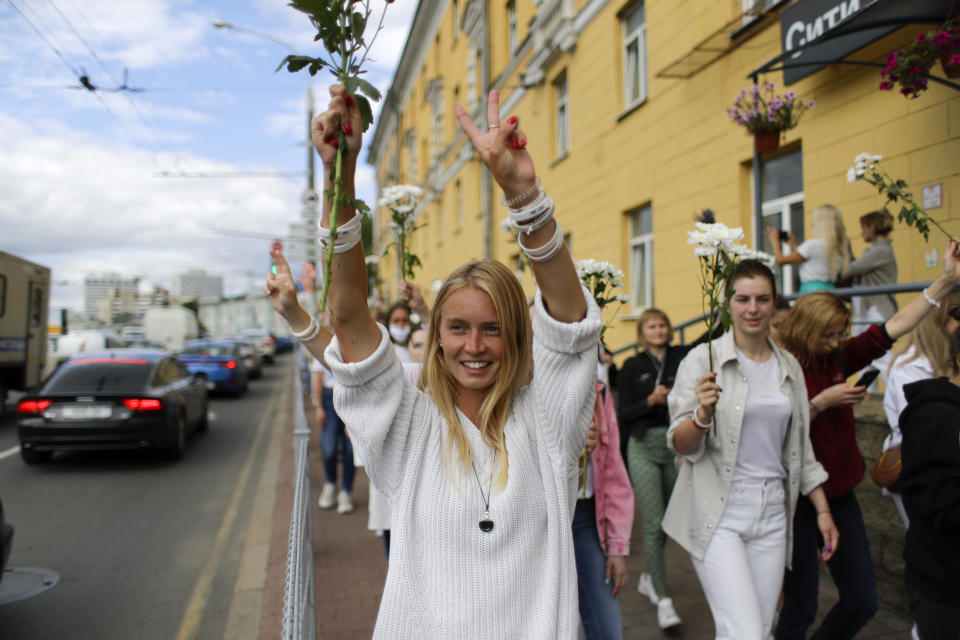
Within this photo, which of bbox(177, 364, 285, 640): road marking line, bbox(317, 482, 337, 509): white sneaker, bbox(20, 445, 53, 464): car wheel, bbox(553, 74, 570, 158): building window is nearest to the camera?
bbox(177, 364, 285, 640): road marking line

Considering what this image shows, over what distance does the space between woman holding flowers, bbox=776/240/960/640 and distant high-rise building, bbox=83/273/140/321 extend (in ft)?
388

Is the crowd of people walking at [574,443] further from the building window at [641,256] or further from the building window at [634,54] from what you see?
the building window at [634,54]

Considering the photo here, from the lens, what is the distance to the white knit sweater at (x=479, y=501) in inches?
64.7

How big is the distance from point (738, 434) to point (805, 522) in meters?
0.64

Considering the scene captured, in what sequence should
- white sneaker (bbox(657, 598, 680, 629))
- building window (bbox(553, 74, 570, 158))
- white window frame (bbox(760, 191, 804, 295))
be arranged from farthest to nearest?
building window (bbox(553, 74, 570, 158)) < white window frame (bbox(760, 191, 804, 295)) < white sneaker (bbox(657, 598, 680, 629))

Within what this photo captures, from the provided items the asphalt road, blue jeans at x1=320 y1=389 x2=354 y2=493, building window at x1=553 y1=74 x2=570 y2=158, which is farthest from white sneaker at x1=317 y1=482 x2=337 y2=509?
building window at x1=553 y1=74 x2=570 y2=158

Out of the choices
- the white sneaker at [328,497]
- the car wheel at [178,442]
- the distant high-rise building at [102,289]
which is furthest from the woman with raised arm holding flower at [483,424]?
the distant high-rise building at [102,289]

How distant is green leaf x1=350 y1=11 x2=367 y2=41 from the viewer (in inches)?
63.8

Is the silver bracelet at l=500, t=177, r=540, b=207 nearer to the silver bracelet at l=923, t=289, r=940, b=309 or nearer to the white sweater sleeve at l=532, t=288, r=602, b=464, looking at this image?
the white sweater sleeve at l=532, t=288, r=602, b=464

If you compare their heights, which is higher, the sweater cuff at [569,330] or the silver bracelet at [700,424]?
the sweater cuff at [569,330]

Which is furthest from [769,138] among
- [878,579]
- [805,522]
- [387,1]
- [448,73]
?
[448,73]

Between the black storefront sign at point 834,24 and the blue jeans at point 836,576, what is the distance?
169 inches

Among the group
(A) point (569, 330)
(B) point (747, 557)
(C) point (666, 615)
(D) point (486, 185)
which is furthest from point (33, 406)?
(D) point (486, 185)

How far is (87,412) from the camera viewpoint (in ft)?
29.0
